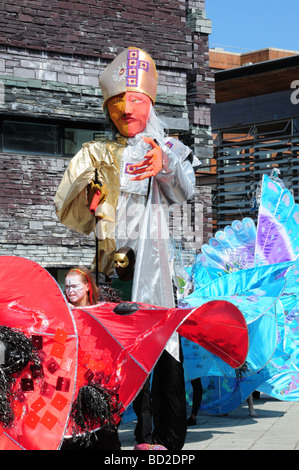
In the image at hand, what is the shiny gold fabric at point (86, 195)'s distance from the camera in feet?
16.2

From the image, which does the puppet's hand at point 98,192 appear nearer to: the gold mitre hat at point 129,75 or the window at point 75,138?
the gold mitre hat at point 129,75

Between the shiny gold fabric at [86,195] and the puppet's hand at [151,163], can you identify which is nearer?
the puppet's hand at [151,163]

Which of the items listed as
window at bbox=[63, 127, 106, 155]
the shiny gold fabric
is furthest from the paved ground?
window at bbox=[63, 127, 106, 155]

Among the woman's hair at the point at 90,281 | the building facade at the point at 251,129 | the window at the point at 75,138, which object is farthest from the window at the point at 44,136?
the woman's hair at the point at 90,281

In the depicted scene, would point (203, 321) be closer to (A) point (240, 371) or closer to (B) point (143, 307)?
(B) point (143, 307)

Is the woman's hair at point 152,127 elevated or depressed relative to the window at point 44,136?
depressed

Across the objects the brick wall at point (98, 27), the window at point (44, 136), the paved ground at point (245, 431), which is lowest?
the paved ground at point (245, 431)

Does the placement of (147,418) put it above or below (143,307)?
below

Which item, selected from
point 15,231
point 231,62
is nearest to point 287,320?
point 15,231

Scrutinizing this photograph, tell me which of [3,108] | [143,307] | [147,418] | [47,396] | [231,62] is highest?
[231,62]

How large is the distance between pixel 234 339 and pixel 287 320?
1.95 meters

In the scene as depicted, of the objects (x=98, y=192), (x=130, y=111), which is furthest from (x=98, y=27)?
(x=98, y=192)

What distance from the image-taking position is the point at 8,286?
3531 millimetres

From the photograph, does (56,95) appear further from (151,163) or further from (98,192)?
(151,163)
